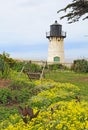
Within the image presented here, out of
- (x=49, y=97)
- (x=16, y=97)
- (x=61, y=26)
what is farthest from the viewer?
(x=61, y=26)

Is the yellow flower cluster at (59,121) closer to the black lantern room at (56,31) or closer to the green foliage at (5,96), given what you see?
the green foliage at (5,96)

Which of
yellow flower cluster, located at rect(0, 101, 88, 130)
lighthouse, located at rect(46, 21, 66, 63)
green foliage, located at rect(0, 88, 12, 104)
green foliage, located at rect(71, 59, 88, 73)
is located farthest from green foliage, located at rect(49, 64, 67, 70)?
yellow flower cluster, located at rect(0, 101, 88, 130)

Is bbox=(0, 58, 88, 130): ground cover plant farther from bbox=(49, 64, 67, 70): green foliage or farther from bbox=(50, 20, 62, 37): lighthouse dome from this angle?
bbox=(50, 20, 62, 37): lighthouse dome

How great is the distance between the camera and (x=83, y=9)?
1781 inches

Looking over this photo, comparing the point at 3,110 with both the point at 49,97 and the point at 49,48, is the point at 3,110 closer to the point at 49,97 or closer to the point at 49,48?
the point at 49,97

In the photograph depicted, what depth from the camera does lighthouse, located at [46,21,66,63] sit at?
61.3 meters

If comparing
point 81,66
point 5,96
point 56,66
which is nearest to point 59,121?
point 5,96

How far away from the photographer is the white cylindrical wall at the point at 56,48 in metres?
61.7

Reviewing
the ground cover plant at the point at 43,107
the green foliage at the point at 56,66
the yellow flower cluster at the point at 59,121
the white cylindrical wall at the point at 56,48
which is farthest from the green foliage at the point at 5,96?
the white cylindrical wall at the point at 56,48

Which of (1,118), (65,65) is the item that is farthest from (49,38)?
(1,118)

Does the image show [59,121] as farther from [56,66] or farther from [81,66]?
[56,66]

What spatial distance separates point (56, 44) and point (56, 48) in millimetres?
649

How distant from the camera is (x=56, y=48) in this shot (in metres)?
61.7

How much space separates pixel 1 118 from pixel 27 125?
4.99 meters
